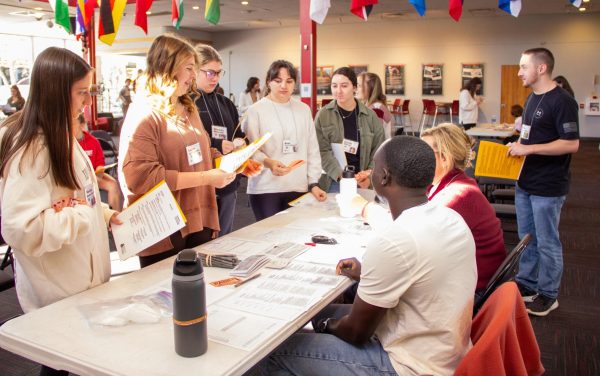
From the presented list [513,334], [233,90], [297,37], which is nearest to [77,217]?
[513,334]

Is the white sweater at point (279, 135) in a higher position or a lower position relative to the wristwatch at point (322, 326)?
higher

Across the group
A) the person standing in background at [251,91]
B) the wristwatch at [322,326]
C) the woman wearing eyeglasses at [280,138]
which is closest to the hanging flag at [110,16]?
the woman wearing eyeglasses at [280,138]

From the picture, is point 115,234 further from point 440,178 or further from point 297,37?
point 297,37

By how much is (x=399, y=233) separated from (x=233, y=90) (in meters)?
16.7

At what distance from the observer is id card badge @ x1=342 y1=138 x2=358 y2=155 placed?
10.8ft

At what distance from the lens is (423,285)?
131cm

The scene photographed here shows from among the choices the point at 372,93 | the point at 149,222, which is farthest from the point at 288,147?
the point at 372,93

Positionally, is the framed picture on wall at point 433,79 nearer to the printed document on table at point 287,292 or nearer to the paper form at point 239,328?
the printed document on table at point 287,292

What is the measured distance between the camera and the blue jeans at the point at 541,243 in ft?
10.1

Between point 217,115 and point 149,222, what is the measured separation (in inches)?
52.8

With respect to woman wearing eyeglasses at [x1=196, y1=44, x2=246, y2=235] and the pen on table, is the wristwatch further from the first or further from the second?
woman wearing eyeglasses at [x1=196, y1=44, x2=246, y2=235]

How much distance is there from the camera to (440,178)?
2.18 m

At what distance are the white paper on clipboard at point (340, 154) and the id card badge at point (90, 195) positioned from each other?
5.96 ft

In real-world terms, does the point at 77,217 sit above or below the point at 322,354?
above
